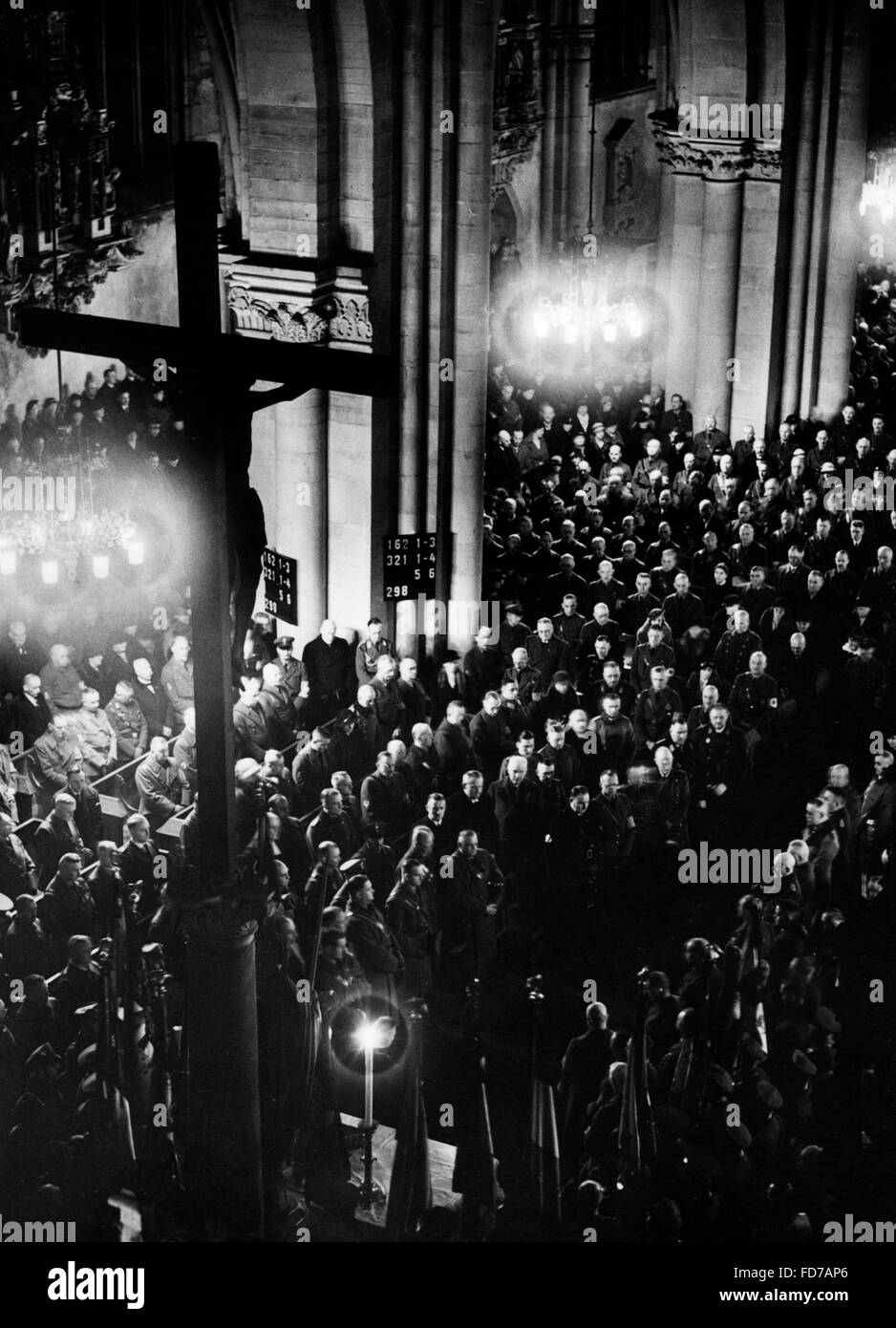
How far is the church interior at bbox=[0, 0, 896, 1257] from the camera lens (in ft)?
28.2

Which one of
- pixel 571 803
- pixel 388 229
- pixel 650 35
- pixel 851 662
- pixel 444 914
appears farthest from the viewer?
pixel 650 35

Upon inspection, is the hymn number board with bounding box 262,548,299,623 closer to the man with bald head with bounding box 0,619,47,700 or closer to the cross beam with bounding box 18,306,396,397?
the man with bald head with bounding box 0,619,47,700

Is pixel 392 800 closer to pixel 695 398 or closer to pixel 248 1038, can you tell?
pixel 248 1038

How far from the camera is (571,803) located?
11.3m

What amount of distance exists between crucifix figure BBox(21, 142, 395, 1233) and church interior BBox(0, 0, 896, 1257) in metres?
0.02

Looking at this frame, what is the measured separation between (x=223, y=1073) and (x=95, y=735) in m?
4.95

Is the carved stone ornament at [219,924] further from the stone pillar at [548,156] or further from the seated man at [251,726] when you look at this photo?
the stone pillar at [548,156]

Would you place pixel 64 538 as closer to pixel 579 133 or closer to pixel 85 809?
pixel 85 809

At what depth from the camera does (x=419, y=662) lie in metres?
15.8

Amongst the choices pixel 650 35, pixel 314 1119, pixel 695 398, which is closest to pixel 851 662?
pixel 314 1119

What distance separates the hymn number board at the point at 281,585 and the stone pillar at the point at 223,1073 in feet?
25.5

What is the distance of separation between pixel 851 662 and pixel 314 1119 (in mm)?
5799

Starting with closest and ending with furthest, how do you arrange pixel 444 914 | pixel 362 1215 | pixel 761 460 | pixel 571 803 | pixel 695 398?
pixel 362 1215 → pixel 444 914 → pixel 571 803 → pixel 761 460 → pixel 695 398

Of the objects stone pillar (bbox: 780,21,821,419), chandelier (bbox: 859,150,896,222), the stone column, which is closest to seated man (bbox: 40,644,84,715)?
stone pillar (bbox: 780,21,821,419)
